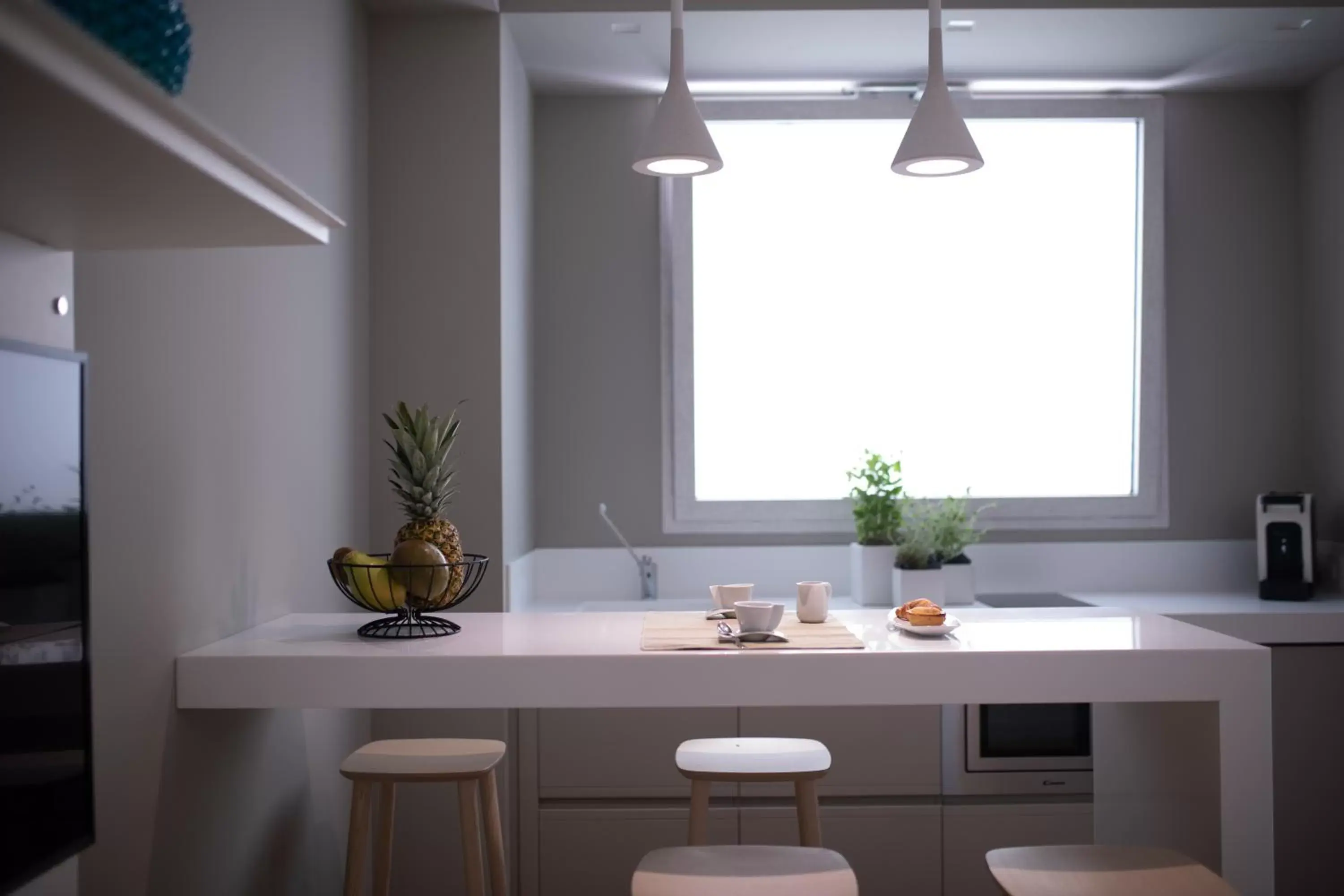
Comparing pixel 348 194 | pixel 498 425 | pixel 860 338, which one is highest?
pixel 348 194

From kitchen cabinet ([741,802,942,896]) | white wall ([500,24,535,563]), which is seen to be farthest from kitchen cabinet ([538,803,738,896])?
white wall ([500,24,535,563])

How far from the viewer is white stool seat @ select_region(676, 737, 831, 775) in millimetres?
2342

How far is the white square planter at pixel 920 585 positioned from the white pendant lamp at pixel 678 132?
1.52m

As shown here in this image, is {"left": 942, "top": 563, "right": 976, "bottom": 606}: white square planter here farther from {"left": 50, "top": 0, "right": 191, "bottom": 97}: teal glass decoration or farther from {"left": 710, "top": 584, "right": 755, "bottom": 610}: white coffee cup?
{"left": 50, "top": 0, "right": 191, "bottom": 97}: teal glass decoration

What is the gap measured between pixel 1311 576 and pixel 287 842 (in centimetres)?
303

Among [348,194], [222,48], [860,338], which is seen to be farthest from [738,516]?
[222,48]

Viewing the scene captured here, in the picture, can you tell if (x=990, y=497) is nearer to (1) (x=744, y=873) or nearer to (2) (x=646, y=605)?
(2) (x=646, y=605)

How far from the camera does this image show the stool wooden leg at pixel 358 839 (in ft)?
7.43

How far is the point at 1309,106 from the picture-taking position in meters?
4.02

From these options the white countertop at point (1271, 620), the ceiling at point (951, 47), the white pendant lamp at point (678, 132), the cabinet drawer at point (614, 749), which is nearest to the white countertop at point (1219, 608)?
the white countertop at point (1271, 620)

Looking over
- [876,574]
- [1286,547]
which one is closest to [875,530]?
[876,574]

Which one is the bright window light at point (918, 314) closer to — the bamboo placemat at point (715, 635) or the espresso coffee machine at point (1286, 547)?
the espresso coffee machine at point (1286, 547)

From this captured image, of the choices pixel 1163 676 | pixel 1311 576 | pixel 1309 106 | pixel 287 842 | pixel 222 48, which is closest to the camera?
pixel 1163 676

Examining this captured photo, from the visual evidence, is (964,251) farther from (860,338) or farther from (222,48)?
(222,48)
